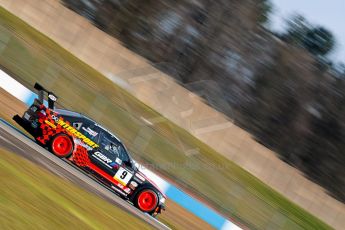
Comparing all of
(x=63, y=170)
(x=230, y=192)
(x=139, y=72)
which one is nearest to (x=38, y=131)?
(x=63, y=170)

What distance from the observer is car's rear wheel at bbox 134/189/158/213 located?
45.0ft

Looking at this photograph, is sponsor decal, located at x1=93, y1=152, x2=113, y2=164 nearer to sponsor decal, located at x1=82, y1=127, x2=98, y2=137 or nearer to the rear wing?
sponsor decal, located at x1=82, y1=127, x2=98, y2=137

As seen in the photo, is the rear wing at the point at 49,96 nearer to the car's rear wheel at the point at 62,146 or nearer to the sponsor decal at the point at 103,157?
the car's rear wheel at the point at 62,146

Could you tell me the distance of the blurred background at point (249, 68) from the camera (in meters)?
28.3

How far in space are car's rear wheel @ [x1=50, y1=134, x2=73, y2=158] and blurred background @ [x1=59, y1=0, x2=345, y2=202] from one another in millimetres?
14038

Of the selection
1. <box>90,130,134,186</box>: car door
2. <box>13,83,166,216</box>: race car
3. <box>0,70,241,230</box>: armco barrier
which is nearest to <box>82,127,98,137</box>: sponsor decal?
<box>13,83,166,216</box>: race car

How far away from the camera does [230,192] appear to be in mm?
18141

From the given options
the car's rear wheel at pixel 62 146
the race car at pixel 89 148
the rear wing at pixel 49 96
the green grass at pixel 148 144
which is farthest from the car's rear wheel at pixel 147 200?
the green grass at pixel 148 144

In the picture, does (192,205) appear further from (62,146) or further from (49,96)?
(49,96)

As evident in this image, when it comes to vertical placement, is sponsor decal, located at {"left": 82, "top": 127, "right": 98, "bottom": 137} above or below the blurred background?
below

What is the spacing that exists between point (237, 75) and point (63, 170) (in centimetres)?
1815

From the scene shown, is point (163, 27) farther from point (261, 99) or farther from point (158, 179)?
point (158, 179)

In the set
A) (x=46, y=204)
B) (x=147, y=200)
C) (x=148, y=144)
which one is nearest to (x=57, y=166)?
(x=147, y=200)

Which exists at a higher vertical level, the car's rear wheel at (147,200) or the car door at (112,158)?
the car door at (112,158)
